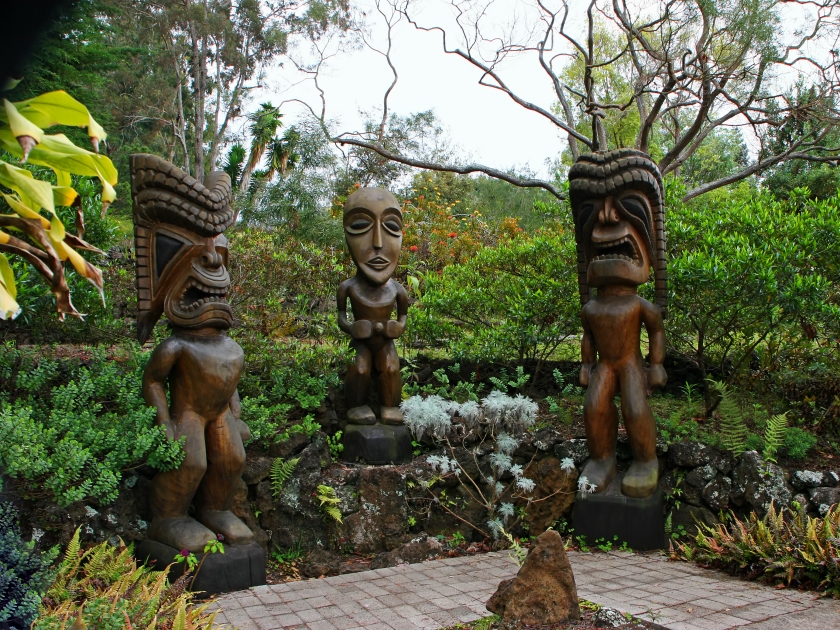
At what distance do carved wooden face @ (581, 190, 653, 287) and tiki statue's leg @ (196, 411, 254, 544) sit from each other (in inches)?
125

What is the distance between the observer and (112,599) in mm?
3391

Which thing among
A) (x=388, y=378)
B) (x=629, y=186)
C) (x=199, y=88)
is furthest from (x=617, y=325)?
(x=199, y=88)

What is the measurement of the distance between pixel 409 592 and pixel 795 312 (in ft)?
14.0

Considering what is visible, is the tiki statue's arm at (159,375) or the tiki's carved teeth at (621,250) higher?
the tiki's carved teeth at (621,250)

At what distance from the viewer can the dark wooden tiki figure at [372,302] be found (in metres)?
6.16

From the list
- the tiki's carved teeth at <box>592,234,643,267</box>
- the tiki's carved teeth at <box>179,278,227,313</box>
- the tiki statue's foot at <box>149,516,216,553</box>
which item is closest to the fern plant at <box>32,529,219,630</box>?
the tiki statue's foot at <box>149,516,216,553</box>

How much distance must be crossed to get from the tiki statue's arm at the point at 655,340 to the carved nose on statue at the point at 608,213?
73cm

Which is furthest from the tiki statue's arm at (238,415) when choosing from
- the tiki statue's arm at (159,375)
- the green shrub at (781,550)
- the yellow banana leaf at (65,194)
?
the yellow banana leaf at (65,194)

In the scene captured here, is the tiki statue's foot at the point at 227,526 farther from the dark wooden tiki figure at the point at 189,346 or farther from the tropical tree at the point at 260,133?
the tropical tree at the point at 260,133

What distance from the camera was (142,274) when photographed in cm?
464

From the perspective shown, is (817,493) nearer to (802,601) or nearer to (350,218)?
(802,601)

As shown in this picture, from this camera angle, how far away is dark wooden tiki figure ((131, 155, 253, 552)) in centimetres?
452

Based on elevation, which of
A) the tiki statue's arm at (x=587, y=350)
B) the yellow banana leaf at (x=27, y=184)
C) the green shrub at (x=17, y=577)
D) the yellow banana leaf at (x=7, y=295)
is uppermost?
the yellow banana leaf at (x=27, y=184)

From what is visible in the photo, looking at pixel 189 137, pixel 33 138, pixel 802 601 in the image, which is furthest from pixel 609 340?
pixel 189 137
